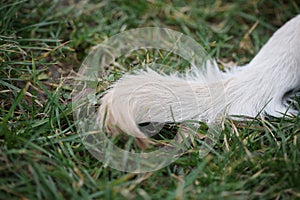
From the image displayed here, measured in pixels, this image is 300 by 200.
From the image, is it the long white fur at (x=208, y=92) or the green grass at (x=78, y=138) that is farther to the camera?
the long white fur at (x=208, y=92)

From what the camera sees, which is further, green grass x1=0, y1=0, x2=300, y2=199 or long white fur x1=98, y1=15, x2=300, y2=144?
long white fur x1=98, y1=15, x2=300, y2=144

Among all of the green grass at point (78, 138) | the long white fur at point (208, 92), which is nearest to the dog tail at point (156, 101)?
the long white fur at point (208, 92)

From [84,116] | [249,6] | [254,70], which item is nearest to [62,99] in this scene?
[84,116]

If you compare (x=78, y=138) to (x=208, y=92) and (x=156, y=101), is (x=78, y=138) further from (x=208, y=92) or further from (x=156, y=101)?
(x=208, y=92)

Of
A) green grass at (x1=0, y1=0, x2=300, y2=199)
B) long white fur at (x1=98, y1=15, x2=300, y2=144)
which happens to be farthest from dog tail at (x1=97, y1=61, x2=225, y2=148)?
green grass at (x1=0, y1=0, x2=300, y2=199)

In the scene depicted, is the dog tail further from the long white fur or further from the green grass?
the green grass

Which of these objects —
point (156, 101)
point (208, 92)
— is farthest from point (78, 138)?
point (208, 92)

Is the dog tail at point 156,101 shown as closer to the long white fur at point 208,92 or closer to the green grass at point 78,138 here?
the long white fur at point 208,92

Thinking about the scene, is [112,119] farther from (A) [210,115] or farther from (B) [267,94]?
(B) [267,94]
